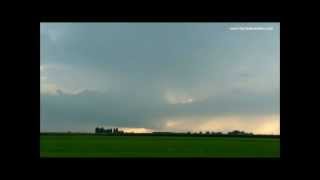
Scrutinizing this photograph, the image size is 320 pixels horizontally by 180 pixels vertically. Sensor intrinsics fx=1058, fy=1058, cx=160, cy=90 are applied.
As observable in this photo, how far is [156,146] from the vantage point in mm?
8734

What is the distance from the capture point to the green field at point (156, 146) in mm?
8719

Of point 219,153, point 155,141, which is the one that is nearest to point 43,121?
point 155,141

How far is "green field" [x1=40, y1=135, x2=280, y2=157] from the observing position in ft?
28.6
